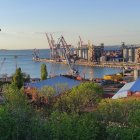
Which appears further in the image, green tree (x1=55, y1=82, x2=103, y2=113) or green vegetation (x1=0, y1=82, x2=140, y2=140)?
green tree (x1=55, y1=82, x2=103, y2=113)

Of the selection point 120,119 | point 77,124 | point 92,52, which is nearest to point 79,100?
point 120,119

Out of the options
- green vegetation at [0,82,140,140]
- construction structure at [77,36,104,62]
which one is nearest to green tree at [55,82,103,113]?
green vegetation at [0,82,140,140]

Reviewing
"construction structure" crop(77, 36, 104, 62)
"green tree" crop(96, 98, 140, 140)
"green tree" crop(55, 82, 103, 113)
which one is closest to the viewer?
"green tree" crop(96, 98, 140, 140)

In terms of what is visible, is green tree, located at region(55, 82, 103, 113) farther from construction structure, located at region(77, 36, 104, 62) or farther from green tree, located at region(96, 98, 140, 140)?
construction structure, located at region(77, 36, 104, 62)

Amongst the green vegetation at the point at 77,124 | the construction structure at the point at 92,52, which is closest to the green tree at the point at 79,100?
the green vegetation at the point at 77,124

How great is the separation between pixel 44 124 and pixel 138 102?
2402 mm

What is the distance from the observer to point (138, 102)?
9.27m

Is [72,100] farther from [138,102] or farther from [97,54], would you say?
[97,54]

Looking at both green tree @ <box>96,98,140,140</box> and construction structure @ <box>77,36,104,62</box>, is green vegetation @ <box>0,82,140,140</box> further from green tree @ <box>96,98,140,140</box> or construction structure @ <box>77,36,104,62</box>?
construction structure @ <box>77,36,104,62</box>

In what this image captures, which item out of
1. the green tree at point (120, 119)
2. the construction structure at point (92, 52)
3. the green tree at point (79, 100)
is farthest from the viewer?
the construction structure at point (92, 52)

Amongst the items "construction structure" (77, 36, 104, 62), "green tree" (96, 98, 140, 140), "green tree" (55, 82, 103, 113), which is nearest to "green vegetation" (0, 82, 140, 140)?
"green tree" (96, 98, 140, 140)

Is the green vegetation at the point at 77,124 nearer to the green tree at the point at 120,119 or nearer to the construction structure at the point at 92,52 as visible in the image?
the green tree at the point at 120,119

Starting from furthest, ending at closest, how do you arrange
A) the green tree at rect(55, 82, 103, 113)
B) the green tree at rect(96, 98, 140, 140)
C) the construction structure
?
the construction structure → the green tree at rect(55, 82, 103, 113) → the green tree at rect(96, 98, 140, 140)

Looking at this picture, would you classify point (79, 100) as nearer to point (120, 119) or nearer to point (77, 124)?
point (120, 119)
